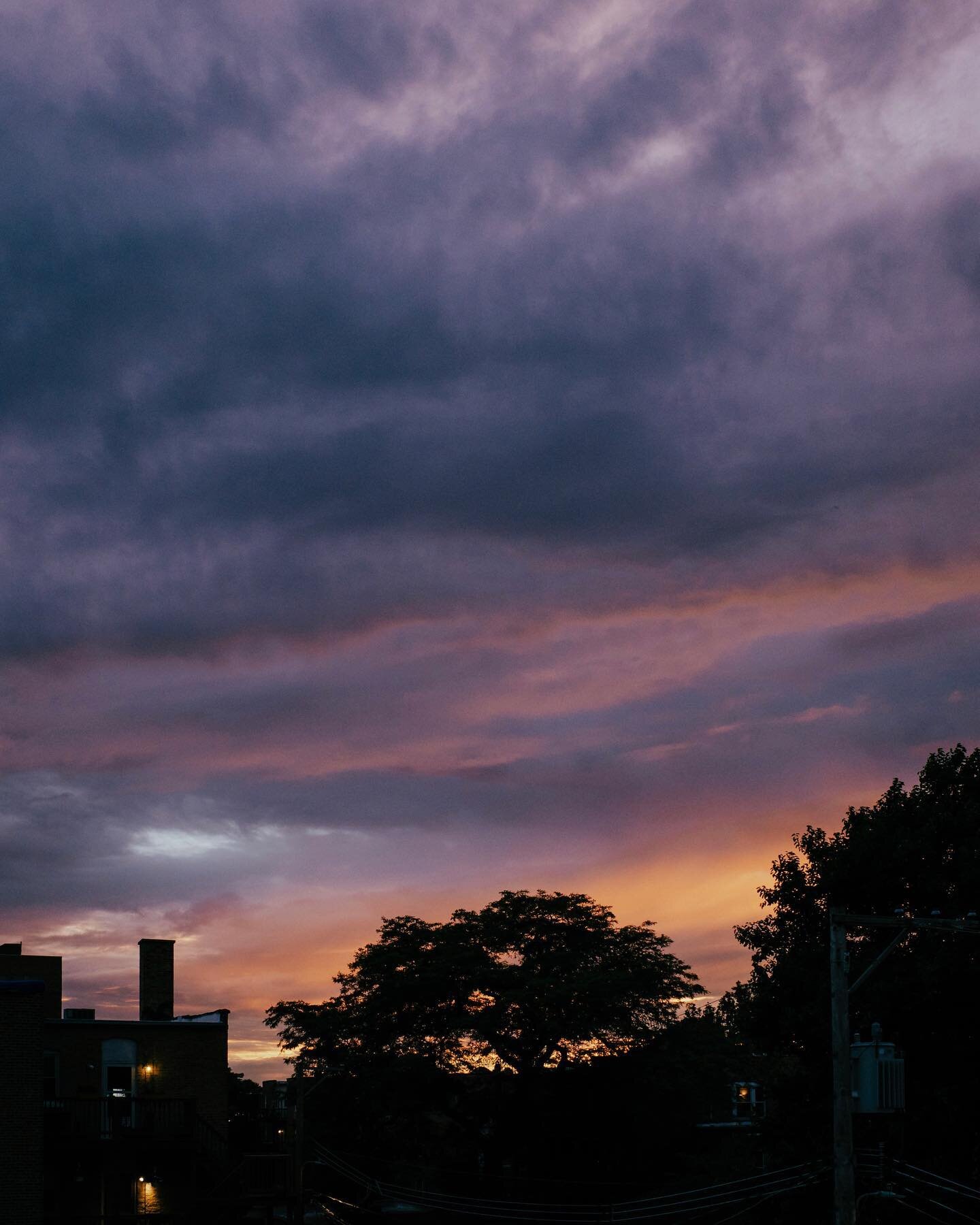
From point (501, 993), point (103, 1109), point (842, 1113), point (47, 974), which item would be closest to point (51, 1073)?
point (103, 1109)

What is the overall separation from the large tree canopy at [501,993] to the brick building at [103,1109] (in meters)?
14.7

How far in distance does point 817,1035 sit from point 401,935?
37.1m

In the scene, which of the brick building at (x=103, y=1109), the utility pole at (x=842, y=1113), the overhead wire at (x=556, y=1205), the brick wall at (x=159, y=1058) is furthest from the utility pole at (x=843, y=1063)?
the brick wall at (x=159, y=1058)

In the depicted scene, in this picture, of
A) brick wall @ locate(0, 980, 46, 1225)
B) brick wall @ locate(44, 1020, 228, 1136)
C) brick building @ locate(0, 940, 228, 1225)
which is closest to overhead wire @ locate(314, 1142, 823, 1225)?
brick wall @ locate(44, 1020, 228, 1136)

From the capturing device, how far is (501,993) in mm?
75125

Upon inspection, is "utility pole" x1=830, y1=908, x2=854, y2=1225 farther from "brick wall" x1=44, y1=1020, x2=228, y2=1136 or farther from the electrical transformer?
"brick wall" x1=44, y1=1020, x2=228, y2=1136

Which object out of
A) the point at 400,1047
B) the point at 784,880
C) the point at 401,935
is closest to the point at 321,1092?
the point at 400,1047

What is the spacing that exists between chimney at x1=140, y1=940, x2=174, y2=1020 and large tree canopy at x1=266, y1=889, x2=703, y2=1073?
13.0m

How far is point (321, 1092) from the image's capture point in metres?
74.6

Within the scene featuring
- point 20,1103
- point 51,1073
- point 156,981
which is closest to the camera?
point 20,1103

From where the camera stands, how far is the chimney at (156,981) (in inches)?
2581

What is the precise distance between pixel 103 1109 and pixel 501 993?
26011 millimetres

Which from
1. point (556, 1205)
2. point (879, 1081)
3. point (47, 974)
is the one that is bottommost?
point (556, 1205)

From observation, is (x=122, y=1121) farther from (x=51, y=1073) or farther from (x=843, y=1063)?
(x=843, y=1063)
